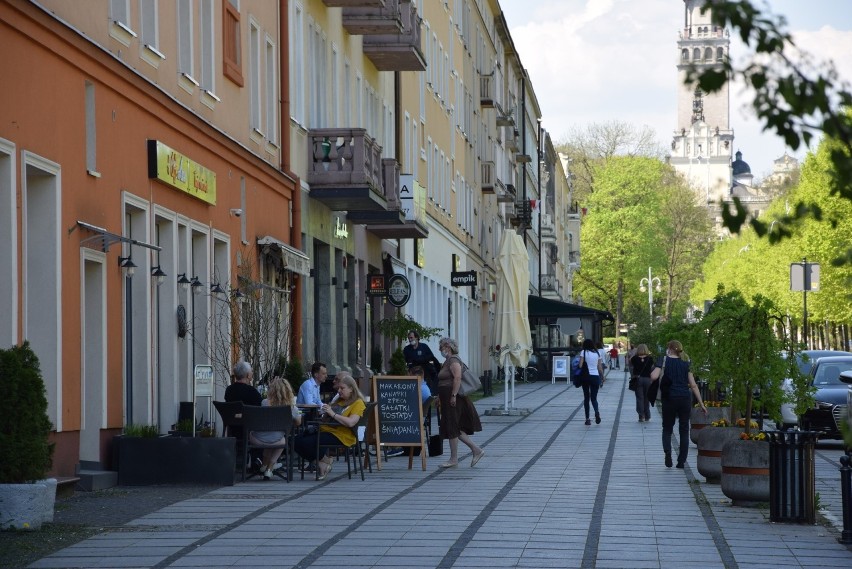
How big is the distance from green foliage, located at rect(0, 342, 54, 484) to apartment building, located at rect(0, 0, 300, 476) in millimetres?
1794

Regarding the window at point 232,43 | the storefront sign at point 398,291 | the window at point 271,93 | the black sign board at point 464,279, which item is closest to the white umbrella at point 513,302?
the storefront sign at point 398,291

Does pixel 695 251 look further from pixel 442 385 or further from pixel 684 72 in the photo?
pixel 684 72

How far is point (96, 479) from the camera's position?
15266 millimetres

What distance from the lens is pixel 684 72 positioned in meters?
4.98

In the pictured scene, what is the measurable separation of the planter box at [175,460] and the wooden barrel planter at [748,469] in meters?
5.11

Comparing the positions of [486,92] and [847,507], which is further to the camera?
[486,92]

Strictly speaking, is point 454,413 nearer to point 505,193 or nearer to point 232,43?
point 232,43

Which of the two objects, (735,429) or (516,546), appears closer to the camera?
(516,546)

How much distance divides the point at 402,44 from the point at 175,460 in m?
19.2

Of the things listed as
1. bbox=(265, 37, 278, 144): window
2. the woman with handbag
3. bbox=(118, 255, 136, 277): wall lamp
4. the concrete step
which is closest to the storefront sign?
bbox=(265, 37, 278, 144): window

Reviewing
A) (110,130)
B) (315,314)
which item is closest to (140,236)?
(110,130)

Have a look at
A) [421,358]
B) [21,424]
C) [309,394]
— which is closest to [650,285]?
[421,358]

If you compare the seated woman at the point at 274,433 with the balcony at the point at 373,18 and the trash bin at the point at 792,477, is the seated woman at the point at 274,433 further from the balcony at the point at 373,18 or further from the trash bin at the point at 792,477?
the balcony at the point at 373,18

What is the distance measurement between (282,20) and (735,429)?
12544mm
